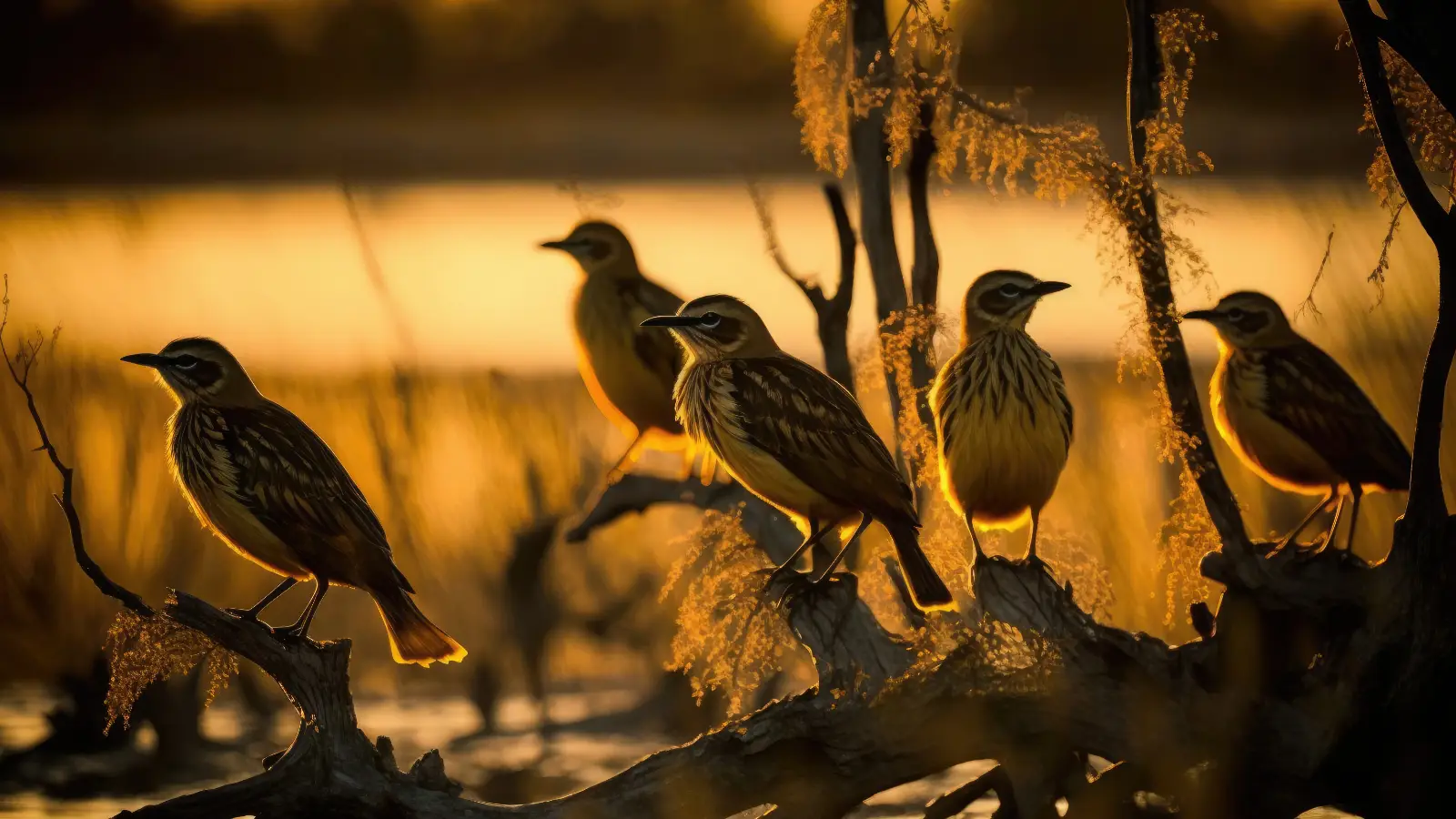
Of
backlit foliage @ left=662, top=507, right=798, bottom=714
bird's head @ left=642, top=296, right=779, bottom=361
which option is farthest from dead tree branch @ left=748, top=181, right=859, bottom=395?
bird's head @ left=642, top=296, right=779, bottom=361

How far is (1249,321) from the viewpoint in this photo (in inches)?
258

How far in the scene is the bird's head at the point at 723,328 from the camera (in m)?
6.21

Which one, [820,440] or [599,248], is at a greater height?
[599,248]

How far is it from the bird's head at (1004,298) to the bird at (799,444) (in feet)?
1.44

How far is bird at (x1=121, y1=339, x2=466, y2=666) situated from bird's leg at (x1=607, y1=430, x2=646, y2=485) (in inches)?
89.0

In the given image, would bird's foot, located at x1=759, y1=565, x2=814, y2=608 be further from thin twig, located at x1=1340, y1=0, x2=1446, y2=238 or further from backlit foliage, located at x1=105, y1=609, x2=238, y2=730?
thin twig, located at x1=1340, y1=0, x2=1446, y2=238

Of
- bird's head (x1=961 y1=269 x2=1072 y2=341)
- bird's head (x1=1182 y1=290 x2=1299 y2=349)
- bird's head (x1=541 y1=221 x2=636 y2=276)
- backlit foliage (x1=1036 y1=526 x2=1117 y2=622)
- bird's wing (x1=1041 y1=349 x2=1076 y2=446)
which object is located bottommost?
backlit foliage (x1=1036 y1=526 x2=1117 y2=622)

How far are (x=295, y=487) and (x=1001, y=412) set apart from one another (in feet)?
6.67

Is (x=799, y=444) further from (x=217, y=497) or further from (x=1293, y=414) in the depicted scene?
(x=217, y=497)

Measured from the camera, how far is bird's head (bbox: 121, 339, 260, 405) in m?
6.25

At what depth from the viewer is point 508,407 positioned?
1107 cm

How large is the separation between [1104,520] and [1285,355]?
A: 3.75 m

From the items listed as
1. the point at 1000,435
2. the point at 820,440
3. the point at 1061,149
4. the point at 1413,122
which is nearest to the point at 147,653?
the point at 820,440

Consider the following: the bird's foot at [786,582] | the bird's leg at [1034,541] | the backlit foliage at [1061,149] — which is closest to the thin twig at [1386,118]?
the backlit foliage at [1061,149]
